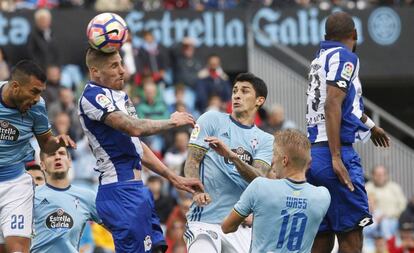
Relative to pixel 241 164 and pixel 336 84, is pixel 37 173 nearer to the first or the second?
pixel 241 164

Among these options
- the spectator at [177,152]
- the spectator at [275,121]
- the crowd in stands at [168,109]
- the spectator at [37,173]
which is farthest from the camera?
the spectator at [275,121]

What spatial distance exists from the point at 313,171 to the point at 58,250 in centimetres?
278

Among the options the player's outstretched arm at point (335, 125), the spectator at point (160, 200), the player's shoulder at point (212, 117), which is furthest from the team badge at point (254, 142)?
the spectator at point (160, 200)

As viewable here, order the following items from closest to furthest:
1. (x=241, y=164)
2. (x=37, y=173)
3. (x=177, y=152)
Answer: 1. (x=241, y=164)
2. (x=37, y=173)
3. (x=177, y=152)

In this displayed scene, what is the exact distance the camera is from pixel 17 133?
39.3 feet

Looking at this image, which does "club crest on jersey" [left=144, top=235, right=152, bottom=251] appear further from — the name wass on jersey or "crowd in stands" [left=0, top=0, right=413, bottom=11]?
"crowd in stands" [left=0, top=0, right=413, bottom=11]

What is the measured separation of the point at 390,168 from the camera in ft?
78.0

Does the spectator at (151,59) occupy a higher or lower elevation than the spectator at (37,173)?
lower

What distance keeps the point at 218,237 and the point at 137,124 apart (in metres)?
1.68

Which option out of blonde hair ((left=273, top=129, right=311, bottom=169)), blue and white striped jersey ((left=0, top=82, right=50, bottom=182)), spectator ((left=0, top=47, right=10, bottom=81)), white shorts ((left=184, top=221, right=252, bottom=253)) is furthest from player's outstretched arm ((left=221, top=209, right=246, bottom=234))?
spectator ((left=0, top=47, right=10, bottom=81))

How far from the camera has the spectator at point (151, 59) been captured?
24.4 metres

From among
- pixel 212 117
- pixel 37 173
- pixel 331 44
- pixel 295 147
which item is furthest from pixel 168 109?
pixel 295 147

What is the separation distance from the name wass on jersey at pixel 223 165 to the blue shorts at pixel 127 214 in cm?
85

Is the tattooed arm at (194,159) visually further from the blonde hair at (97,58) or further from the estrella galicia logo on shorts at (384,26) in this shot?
the estrella galicia logo on shorts at (384,26)
